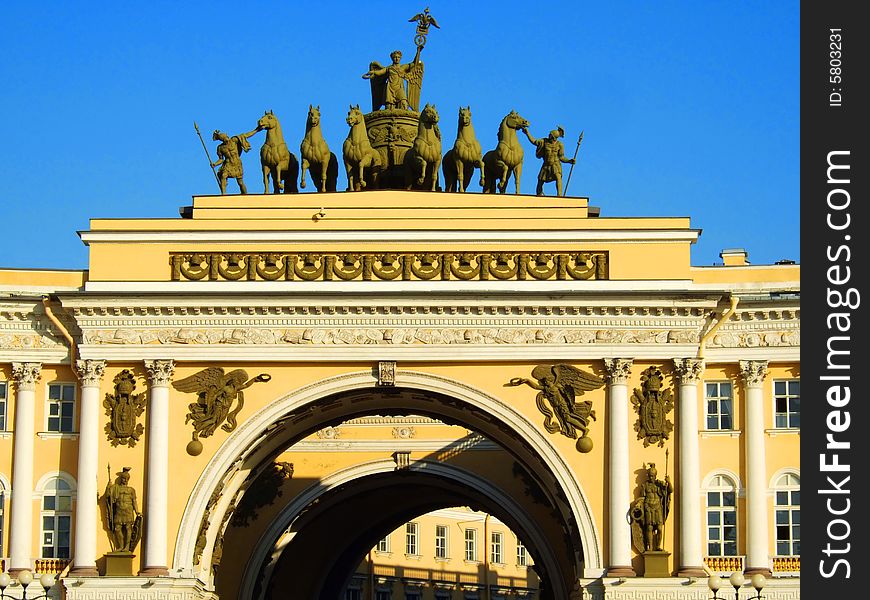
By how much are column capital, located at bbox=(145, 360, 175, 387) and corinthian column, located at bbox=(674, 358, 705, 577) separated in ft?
31.3

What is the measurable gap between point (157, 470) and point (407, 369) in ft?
16.6

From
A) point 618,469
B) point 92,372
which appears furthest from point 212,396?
point 618,469

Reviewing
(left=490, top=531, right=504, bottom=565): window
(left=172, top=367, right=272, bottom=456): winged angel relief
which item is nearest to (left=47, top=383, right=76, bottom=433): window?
(left=172, top=367, right=272, bottom=456): winged angel relief

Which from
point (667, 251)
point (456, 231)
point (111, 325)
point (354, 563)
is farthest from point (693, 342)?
point (354, 563)

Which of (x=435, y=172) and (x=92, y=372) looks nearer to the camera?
(x=92, y=372)

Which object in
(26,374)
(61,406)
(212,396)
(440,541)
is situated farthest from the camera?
(440,541)

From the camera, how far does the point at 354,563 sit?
57312 millimetres

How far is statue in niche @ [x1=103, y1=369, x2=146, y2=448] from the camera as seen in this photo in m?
38.9

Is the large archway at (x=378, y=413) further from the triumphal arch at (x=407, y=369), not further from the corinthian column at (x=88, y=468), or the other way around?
the corinthian column at (x=88, y=468)

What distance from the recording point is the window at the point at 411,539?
75.9 m

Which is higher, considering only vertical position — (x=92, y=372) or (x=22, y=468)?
(x=92, y=372)

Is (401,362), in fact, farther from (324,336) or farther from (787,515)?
(787,515)

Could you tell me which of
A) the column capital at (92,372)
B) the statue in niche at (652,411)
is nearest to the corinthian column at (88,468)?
the column capital at (92,372)

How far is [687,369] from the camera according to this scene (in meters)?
38.9
